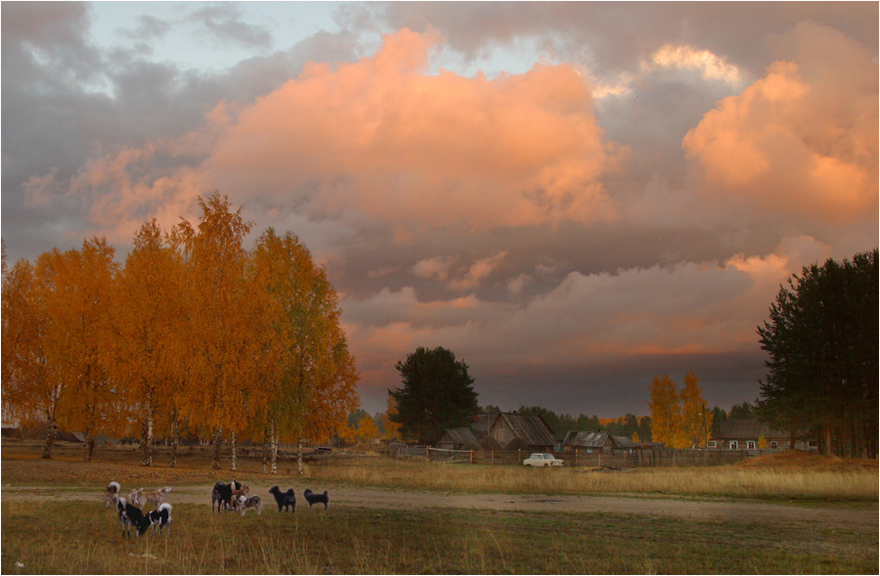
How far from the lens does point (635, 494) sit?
92.3 ft

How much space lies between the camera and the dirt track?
62.6ft

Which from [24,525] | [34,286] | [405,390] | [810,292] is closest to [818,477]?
[810,292]

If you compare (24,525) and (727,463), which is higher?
(24,525)

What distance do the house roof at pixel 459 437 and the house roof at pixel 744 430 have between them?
69423mm

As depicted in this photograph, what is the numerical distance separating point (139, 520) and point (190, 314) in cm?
2243

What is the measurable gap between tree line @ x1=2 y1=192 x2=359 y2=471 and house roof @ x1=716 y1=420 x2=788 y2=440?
113136 mm

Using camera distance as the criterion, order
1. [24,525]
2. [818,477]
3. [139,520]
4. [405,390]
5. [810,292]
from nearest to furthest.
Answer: [139,520] → [24,525] → [818,477] → [810,292] → [405,390]

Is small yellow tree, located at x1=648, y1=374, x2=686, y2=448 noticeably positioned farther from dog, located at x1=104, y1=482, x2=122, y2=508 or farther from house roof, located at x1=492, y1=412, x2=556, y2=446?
dog, located at x1=104, y1=482, x2=122, y2=508

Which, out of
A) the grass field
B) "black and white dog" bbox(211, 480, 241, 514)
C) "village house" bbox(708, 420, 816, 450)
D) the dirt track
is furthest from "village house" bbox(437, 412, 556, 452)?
"black and white dog" bbox(211, 480, 241, 514)

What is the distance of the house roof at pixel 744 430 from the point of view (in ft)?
409

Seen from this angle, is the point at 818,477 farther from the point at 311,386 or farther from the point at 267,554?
the point at 267,554

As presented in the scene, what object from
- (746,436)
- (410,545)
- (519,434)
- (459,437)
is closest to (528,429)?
(519,434)

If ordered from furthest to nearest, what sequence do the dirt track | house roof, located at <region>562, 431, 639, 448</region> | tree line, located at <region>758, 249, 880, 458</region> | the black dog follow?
house roof, located at <region>562, 431, 639, 448</region> < tree line, located at <region>758, 249, 880, 458</region> < the dirt track < the black dog

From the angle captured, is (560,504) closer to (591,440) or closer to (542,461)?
(542,461)
